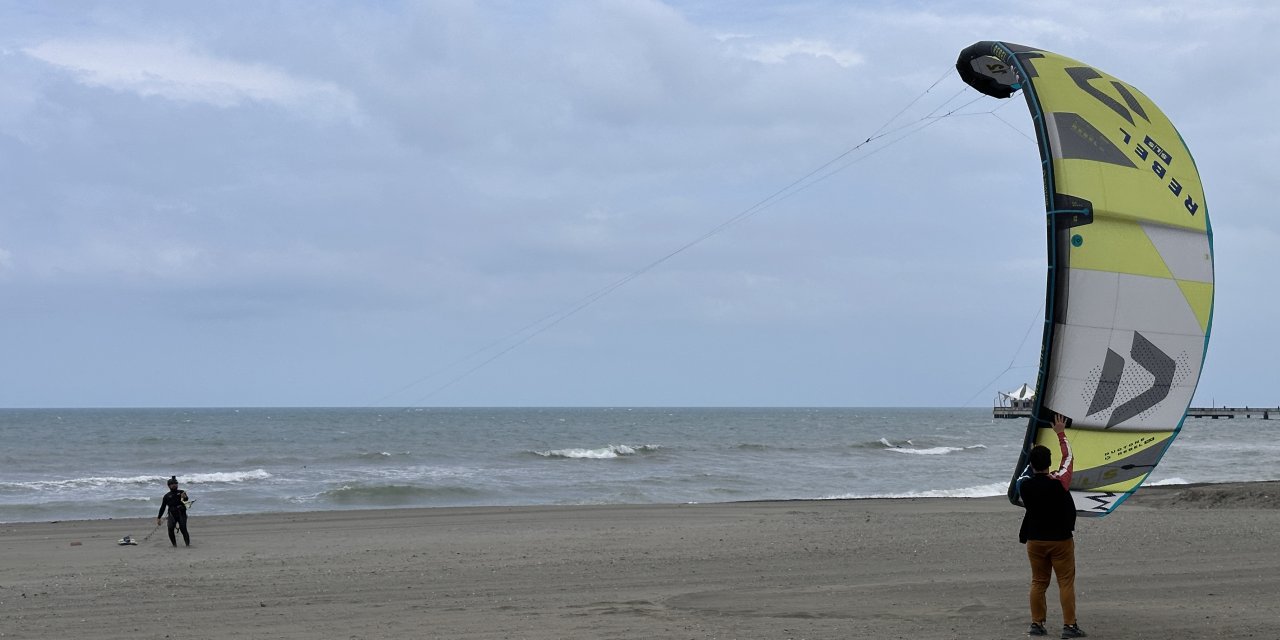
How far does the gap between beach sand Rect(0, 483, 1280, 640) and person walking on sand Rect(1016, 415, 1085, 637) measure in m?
0.39

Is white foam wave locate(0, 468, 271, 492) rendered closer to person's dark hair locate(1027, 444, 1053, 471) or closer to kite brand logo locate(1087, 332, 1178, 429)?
kite brand logo locate(1087, 332, 1178, 429)

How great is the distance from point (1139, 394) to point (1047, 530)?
1.85m

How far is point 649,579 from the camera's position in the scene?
373 inches

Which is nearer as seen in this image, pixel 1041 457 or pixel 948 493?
pixel 1041 457

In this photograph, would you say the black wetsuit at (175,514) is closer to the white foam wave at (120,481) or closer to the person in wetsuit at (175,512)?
the person in wetsuit at (175,512)

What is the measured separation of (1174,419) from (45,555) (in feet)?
41.1

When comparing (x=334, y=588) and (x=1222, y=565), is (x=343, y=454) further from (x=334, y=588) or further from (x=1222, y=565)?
(x=1222, y=565)

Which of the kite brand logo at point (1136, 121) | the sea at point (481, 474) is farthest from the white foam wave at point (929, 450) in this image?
the kite brand logo at point (1136, 121)

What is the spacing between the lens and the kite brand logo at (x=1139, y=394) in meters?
7.68

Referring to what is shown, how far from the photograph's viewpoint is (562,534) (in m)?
14.1

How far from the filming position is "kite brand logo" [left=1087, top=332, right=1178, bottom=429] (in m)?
7.68

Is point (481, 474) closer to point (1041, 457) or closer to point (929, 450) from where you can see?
point (929, 450)

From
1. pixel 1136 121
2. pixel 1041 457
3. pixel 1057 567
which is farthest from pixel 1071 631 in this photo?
pixel 1136 121

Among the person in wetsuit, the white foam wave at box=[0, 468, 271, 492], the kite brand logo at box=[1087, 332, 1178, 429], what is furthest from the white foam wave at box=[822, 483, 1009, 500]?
the white foam wave at box=[0, 468, 271, 492]
